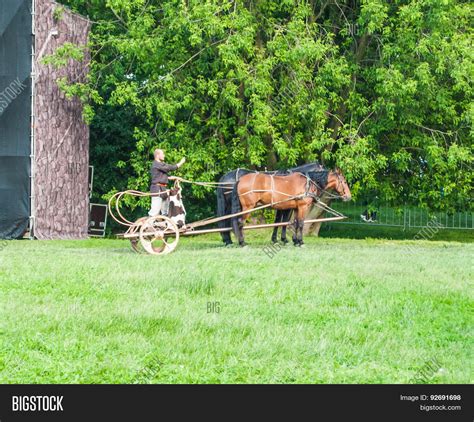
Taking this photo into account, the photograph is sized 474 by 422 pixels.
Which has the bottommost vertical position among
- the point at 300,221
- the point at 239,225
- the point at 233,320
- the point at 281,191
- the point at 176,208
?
the point at 233,320

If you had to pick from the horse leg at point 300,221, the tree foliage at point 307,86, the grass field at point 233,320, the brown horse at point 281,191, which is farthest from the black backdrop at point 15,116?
the horse leg at point 300,221

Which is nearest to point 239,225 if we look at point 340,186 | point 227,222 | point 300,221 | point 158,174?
point 227,222

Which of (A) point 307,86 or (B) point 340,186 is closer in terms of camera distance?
(B) point 340,186

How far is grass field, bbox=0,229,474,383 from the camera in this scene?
7.64m

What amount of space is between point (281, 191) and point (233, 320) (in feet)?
29.1

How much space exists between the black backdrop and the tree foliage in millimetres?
1968

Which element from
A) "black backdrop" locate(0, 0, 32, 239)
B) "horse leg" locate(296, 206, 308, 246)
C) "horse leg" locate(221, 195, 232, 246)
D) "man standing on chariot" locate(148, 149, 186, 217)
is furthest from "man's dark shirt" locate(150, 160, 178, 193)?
"black backdrop" locate(0, 0, 32, 239)

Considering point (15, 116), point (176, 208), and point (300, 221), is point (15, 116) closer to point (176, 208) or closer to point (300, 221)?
point (176, 208)

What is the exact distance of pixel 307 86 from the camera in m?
22.3

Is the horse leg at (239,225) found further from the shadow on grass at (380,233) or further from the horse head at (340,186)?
the shadow on grass at (380,233)

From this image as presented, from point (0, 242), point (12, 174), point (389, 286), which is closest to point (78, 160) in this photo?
point (12, 174)

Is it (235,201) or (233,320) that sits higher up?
(235,201)

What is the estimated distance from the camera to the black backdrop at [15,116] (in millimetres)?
21578
